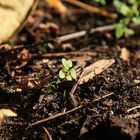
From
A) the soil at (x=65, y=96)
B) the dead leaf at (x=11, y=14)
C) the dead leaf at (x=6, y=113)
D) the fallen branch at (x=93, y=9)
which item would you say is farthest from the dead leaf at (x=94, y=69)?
the fallen branch at (x=93, y=9)

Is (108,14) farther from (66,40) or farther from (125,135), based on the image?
(125,135)

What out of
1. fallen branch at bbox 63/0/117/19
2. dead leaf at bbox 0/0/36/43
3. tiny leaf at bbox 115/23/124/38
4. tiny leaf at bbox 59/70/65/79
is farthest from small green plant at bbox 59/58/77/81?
fallen branch at bbox 63/0/117/19

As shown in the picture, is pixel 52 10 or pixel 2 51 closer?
pixel 2 51

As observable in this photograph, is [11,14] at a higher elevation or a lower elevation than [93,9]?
higher

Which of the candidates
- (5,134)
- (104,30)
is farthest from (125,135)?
(104,30)

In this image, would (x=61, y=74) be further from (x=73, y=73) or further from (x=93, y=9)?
(x=93, y=9)

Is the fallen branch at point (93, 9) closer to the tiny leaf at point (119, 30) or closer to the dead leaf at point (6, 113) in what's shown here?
the tiny leaf at point (119, 30)

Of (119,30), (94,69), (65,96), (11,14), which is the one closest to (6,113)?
(65,96)
